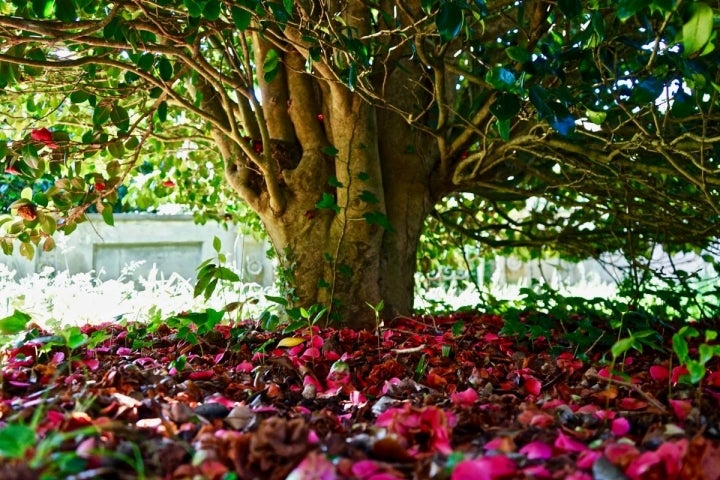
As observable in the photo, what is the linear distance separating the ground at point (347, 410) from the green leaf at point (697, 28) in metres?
0.63

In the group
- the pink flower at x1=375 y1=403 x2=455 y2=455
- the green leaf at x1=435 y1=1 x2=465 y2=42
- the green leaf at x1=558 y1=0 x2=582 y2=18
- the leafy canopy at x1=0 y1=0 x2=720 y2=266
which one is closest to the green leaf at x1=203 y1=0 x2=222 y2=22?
the leafy canopy at x1=0 y1=0 x2=720 y2=266

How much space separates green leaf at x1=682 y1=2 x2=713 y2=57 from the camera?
1.09 m

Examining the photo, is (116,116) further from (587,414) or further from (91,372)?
(587,414)

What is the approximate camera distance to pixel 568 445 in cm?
107

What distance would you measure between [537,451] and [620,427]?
0.87 ft

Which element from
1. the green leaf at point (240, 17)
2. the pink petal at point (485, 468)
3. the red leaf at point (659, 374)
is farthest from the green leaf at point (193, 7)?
the red leaf at point (659, 374)

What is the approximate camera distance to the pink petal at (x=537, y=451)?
3.39ft

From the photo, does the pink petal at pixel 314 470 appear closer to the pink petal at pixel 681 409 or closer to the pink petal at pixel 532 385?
the pink petal at pixel 681 409

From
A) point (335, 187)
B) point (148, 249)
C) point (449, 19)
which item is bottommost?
point (148, 249)

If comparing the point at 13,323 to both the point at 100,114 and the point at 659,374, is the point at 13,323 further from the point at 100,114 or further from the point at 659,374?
the point at 659,374

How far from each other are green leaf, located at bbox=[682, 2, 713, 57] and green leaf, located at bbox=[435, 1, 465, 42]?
44 cm

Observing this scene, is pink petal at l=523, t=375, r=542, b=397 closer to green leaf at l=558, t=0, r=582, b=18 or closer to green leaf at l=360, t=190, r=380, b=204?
green leaf at l=558, t=0, r=582, b=18

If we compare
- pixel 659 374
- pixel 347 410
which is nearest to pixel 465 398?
pixel 347 410

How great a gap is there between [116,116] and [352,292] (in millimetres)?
1011
